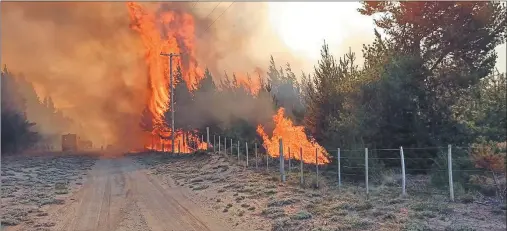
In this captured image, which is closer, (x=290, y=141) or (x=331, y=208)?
(x=331, y=208)

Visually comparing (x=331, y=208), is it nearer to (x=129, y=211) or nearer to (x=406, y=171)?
(x=129, y=211)

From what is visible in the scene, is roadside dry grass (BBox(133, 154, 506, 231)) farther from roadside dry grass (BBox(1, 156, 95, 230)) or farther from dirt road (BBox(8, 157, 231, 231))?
roadside dry grass (BBox(1, 156, 95, 230))

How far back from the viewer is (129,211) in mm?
15328

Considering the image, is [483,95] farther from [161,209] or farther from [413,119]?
[161,209]

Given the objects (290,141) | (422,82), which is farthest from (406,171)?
(290,141)

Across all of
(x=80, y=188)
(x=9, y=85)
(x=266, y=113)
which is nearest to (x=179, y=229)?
(x=80, y=188)

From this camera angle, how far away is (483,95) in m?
17.2

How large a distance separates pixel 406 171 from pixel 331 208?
8547mm

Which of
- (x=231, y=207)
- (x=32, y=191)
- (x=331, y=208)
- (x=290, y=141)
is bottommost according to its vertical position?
(x=32, y=191)

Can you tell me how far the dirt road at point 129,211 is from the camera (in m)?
13.0

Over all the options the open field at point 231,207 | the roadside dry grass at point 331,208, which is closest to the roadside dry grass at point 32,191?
the open field at point 231,207

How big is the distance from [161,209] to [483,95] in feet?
40.8

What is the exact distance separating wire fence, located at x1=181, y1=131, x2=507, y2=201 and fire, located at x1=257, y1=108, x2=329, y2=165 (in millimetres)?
585

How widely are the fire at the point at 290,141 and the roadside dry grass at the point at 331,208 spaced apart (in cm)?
373
